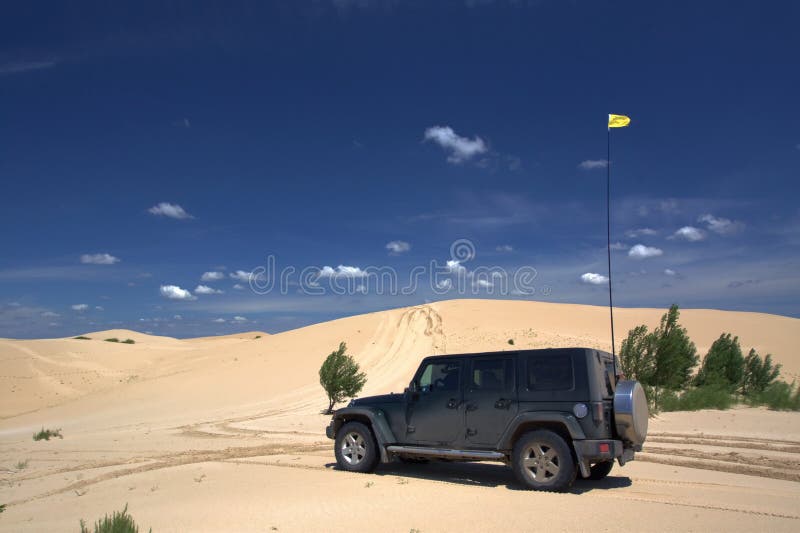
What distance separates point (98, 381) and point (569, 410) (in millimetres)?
37439

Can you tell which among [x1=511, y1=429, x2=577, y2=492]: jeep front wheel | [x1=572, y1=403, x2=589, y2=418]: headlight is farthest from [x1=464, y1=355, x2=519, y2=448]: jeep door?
[x1=572, y1=403, x2=589, y2=418]: headlight

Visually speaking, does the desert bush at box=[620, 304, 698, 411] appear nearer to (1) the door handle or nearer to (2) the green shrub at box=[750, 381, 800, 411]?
(2) the green shrub at box=[750, 381, 800, 411]

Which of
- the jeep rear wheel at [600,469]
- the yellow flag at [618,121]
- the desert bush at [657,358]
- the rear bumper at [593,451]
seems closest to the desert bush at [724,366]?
the desert bush at [657,358]

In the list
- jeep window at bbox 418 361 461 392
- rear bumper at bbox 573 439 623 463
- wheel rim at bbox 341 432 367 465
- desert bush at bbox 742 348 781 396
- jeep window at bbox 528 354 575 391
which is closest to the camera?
rear bumper at bbox 573 439 623 463

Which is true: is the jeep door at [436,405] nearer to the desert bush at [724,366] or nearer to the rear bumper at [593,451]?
the rear bumper at [593,451]

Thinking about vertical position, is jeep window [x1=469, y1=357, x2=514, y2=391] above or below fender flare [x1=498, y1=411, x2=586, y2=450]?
above

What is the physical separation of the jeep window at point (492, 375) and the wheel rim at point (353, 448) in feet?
7.34

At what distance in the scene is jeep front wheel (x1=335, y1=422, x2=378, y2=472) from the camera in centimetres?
949

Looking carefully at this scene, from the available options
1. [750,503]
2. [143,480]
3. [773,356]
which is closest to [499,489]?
[750,503]

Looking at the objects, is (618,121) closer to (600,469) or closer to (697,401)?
(600,469)

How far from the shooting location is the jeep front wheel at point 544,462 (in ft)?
25.0

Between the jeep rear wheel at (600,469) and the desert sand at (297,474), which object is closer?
the desert sand at (297,474)

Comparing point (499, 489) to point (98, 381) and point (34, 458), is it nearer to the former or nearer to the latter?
point (34, 458)

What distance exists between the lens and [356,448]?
382 inches
